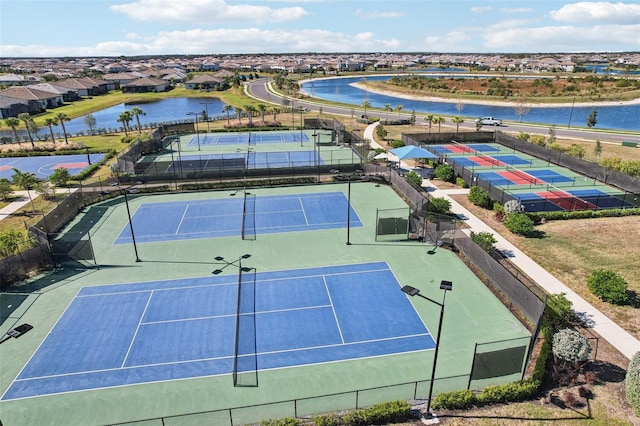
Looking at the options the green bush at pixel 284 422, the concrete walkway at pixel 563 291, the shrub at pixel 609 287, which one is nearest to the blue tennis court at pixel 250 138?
the concrete walkway at pixel 563 291

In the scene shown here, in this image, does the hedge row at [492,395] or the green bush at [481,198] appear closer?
the hedge row at [492,395]

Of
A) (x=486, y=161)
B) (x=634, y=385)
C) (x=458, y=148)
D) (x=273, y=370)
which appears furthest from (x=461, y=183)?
(x=273, y=370)

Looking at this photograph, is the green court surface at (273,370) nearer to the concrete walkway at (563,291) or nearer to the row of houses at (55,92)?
the concrete walkway at (563,291)

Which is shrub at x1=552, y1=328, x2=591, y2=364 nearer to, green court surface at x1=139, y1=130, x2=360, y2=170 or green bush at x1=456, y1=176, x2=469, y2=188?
green bush at x1=456, y1=176, x2=469, y2=188

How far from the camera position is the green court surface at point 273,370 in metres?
14.9

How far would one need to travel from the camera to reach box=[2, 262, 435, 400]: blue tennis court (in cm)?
1688

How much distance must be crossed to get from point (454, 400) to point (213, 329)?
36.1 ft

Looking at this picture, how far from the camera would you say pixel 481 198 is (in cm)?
3300

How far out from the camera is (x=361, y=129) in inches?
2611

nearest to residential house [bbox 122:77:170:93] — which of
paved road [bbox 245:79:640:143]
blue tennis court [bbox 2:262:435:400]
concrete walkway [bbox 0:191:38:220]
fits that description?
paved road [bbox 245:79:640:143]

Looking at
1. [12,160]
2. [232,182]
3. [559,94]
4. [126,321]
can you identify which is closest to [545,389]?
[126,321]

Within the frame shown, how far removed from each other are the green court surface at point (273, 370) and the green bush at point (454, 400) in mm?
690

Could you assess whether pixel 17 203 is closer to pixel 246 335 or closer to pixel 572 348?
pixel 246 335

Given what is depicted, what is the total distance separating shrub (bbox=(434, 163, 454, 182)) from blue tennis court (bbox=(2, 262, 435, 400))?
19.1 metres
